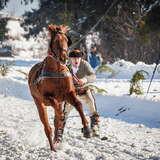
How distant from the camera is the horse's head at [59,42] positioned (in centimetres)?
777

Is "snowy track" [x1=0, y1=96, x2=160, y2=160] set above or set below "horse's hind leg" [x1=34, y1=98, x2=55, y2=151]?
below

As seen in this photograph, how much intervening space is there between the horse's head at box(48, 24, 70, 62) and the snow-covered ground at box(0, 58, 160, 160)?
5.17 feet

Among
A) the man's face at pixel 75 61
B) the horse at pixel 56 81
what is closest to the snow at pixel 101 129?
the horse at pixel 56 81

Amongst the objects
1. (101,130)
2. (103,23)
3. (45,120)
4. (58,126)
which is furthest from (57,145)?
(103,23)

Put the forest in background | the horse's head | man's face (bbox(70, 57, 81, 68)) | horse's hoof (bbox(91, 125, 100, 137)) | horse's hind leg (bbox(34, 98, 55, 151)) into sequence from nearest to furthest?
1. the horse's head
2. horse's hind leg (bbox(34, 98, 55, 151))
3. man's face (bbox(70, 57, 81, 68))
4. horse's hoof (bbox(91, 125, 100, 137))
5. the forest in background

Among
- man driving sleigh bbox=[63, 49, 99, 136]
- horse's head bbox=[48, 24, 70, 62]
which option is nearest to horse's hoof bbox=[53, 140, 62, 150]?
man driving sleigh bbox=[63, 49, 99, 136]

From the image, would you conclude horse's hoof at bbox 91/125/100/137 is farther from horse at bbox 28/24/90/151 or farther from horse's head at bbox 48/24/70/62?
horse's head at bbox 48/24/70/62

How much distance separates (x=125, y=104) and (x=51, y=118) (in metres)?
2.72

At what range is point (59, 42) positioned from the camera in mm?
7852

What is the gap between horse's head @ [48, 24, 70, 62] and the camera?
25.5 feet

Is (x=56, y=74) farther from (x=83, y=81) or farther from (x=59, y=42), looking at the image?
(x=83, y=81)

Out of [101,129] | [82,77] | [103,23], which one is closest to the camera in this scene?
[82,77]

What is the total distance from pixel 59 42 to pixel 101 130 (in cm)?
341

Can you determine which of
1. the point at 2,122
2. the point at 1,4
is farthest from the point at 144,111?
the point at 1,4
